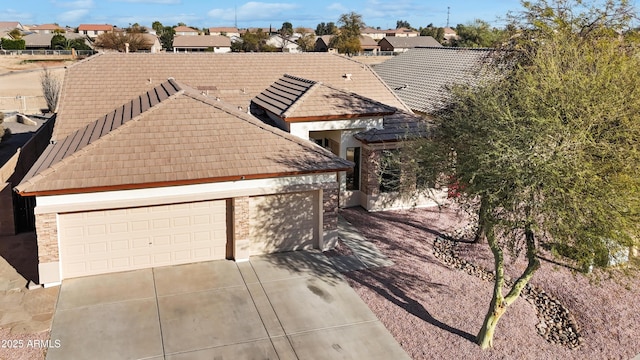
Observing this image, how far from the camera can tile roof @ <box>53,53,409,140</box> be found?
70.0 ft

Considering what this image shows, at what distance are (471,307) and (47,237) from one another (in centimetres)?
1044

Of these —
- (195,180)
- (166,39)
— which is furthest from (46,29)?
(195,180)

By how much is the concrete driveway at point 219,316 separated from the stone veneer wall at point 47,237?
0.82 m

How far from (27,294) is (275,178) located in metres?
6.74

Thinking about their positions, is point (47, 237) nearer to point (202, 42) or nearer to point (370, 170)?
point (370, 170)

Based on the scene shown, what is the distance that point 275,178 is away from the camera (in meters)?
15.0

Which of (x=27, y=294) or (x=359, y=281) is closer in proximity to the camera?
(x=27, y=294)

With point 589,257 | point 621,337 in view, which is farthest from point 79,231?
Answer: point 621,337

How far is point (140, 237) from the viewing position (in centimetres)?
1419

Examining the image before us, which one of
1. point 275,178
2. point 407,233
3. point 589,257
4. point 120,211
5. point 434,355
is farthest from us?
point 407,233

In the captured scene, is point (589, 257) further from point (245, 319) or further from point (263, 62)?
point (263, 62)

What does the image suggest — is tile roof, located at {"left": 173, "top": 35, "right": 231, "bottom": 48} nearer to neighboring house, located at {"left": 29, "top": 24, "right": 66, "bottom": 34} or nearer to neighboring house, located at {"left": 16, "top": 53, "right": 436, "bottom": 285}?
neighboring house, located at {"left": 29, "top": 24, "right": 66, "bottom": 34}

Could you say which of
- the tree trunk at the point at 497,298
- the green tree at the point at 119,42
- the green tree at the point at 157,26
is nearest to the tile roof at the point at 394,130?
the tree trunk at the point at 497,298

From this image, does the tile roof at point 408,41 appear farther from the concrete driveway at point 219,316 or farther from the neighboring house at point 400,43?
the concrete driveway at point 219,316
